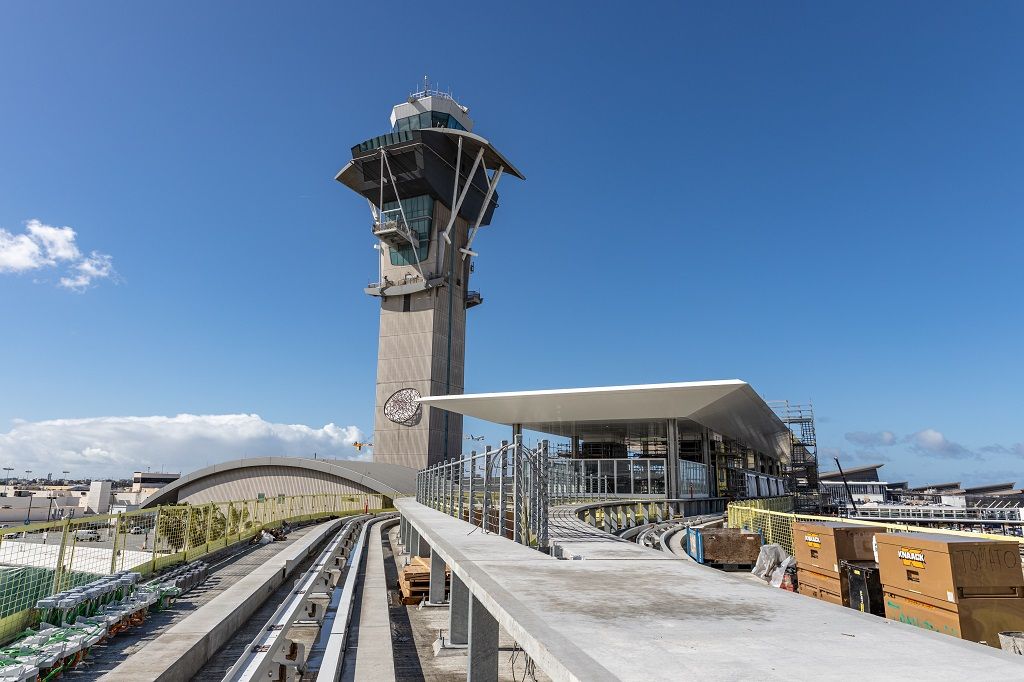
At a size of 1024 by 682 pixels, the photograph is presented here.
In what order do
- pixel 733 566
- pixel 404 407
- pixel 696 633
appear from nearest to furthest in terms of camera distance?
pixel 696 633 < pixel 733 566 < pixel 404 407

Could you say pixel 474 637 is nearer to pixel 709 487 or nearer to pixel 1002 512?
pixel 1002 512

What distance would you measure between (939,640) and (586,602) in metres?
2.32

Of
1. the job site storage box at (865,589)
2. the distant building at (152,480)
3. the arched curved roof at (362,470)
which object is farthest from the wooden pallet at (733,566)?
the distant building at (152,480)

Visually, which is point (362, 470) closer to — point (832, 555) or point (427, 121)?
point (427, 121)

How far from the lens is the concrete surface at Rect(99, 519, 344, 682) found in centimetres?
650

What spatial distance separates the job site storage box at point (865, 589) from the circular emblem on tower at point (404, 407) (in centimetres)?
4395

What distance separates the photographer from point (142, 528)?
13102 millimetres

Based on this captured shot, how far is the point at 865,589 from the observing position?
8523 mm

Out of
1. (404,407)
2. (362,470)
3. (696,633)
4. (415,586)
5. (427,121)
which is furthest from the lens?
(427,121)

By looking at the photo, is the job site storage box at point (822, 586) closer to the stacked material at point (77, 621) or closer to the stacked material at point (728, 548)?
the stacked material at point (728, 548)

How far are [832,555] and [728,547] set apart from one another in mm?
5015

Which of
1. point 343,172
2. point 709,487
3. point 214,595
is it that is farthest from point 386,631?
point 343,172

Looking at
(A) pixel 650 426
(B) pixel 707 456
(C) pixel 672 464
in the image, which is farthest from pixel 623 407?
(B) pixel 707 456

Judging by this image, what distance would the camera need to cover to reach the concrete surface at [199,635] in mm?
6500
